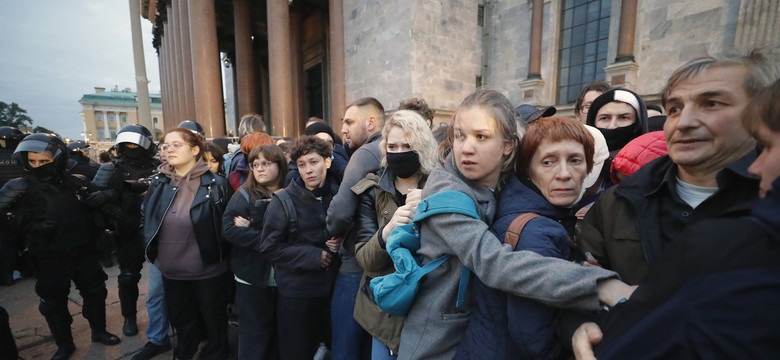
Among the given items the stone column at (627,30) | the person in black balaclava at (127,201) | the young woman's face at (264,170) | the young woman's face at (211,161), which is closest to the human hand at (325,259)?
the young woman's face at (264,170)

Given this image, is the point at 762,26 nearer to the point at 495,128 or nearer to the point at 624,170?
the point at 624,170

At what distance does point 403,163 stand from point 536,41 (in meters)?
9.96

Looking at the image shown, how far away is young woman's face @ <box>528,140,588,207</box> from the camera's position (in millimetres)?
1209

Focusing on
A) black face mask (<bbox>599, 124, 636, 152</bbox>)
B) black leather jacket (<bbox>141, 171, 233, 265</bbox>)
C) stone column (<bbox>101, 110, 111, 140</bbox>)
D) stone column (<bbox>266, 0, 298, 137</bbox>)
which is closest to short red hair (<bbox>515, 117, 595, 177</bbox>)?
black face mask (<bbox>599, 124, 636, 152</bbox>)

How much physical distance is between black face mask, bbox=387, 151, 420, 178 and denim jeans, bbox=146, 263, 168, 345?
9.99 ft

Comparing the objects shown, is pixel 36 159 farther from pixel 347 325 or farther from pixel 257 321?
pixel 347 325

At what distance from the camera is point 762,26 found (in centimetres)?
559

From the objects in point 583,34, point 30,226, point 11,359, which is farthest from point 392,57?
point 11,359

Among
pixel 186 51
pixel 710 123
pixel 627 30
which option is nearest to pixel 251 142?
pixel 710 123

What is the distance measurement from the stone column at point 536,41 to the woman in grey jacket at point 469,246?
993 centimetres

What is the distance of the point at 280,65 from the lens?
9.12 meters

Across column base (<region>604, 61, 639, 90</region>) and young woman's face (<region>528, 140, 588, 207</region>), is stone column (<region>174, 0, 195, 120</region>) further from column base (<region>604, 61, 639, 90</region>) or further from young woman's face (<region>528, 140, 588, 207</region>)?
young woman's face (<region>528, 140, 588, 207</region>)

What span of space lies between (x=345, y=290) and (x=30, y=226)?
323cm

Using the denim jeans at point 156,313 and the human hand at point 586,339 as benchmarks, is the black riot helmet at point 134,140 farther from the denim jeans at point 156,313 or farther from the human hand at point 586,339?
the human hand at point 586,339
